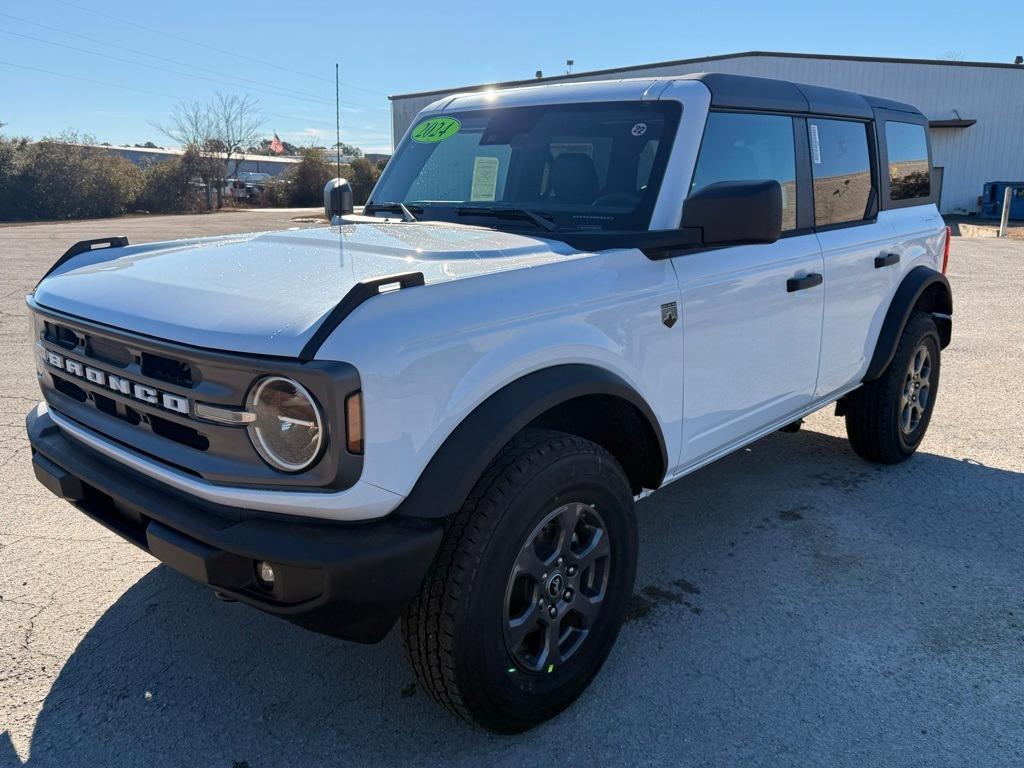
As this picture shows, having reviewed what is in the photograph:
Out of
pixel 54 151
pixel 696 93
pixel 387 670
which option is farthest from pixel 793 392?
pixel 54 151

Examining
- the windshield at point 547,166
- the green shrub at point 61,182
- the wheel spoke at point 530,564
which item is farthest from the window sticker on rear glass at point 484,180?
the green shrub at point 61,182

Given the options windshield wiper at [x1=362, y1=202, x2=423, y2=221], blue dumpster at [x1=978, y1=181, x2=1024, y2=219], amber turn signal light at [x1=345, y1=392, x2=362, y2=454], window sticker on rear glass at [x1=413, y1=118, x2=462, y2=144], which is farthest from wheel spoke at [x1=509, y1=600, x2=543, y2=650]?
blue dumpster at [x1=978, y1=181, x2=1024, y2=219]

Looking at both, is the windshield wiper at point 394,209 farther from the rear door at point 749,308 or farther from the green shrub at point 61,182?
the green shrub at point 61,182

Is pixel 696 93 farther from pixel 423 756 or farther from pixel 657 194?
pixel 423 756

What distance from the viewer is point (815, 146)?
3.98 metres

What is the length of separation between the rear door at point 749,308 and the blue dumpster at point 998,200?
98.5 feet

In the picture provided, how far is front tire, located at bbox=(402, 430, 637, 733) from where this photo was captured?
2.23m

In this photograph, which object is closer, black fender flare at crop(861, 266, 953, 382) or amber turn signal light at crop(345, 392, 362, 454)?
amber turn signal light at crop(345, 392, 362, 454)

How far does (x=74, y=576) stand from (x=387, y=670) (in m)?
1.49

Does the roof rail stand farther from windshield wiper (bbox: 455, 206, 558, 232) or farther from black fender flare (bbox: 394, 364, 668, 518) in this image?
black fender flare (bbox: 394, 364, 668, 518)

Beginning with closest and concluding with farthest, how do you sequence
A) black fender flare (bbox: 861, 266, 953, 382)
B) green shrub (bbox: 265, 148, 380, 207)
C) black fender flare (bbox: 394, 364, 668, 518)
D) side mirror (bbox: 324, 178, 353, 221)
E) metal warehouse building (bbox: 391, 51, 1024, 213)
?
black fender flare (bbox: 394, 364, 668, 518), side mirror (bbox: 324, 178, 353, 221), black fender flare (bbox: 861, 266, 953, 382), metal warehouse building (bbox: 391, 51, 1024, 213), green shrub (bbox: 265, 148, 380, 207)

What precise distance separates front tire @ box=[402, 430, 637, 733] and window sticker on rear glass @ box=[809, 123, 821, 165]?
217 centimetres

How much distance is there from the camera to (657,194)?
3.10 meters

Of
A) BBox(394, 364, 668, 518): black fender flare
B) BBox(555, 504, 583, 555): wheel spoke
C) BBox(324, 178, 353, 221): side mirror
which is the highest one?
BBox(324, 178, 353, 221): side mirror
